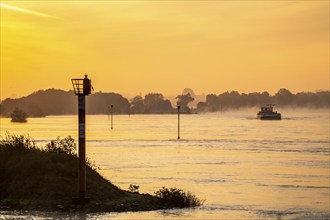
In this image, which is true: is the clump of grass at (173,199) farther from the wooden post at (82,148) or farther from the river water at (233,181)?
the wooden post at (82,148)

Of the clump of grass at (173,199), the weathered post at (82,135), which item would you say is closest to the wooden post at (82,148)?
the weathered post at (82,135)

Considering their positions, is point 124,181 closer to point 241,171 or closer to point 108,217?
point 241,171

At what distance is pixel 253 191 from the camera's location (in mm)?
37500

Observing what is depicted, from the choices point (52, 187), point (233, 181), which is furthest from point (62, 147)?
point (233, 181)

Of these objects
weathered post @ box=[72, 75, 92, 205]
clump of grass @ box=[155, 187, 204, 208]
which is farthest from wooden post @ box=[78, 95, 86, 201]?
clump of grass @ box=[155, 187, 204, 208]

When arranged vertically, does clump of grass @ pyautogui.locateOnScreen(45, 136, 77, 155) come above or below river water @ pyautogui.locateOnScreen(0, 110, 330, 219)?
above

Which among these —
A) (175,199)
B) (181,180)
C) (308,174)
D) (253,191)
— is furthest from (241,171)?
(175,199)

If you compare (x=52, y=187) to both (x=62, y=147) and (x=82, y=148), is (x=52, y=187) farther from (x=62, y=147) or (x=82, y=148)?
(x=62, y=147)

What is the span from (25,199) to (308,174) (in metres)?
29.2

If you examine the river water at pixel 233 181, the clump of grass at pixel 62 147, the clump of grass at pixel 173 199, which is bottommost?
the river water at pixel 233 181

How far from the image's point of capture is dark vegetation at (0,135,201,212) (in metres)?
24.7

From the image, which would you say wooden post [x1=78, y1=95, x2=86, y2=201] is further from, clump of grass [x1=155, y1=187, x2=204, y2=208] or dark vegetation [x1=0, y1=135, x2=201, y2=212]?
clump of grass [x1=155, y1=187, x2=204, y2=208]

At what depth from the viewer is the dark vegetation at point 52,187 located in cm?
2466

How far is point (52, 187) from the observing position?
1010 inches
